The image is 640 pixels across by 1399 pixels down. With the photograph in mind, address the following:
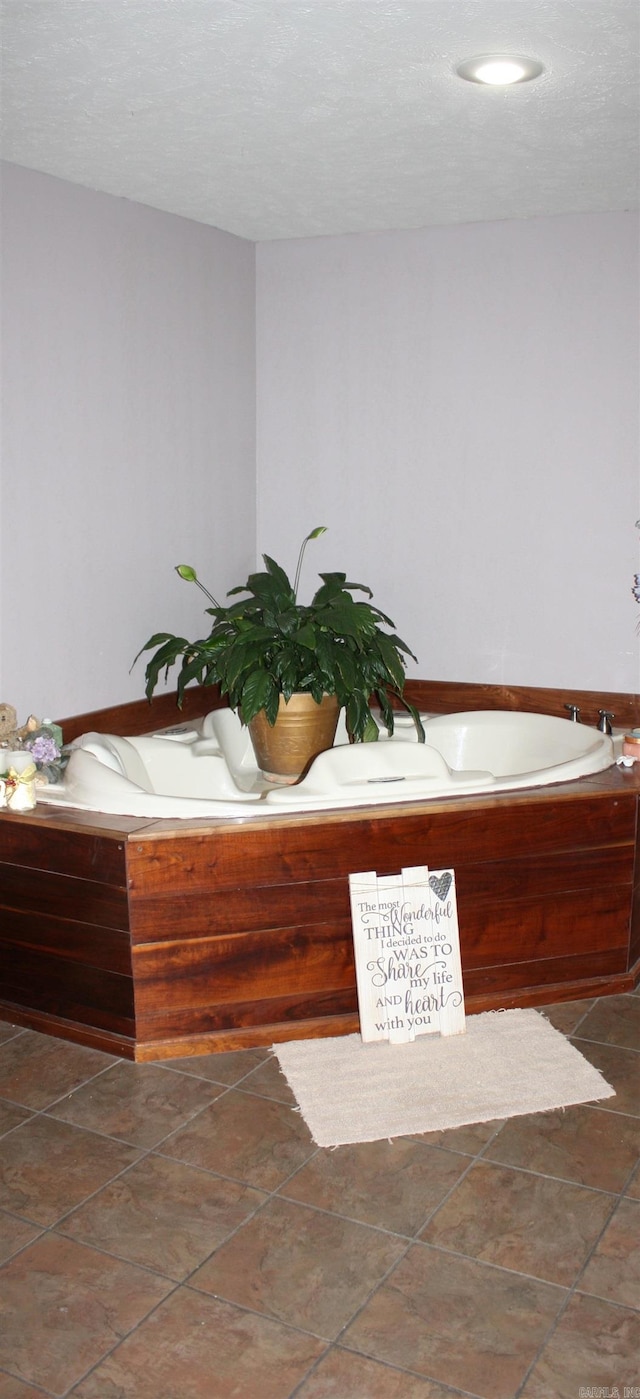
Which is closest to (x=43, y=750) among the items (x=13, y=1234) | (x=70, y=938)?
(x=70, y=938)

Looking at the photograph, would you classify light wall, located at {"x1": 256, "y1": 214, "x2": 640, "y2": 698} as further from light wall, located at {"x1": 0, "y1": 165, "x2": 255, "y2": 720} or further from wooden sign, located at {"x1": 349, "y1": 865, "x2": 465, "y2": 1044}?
wooden sign, located at {"x1": 349, "y1": 865, "x2": 465, "y2": 1044}

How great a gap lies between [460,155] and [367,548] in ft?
4.56

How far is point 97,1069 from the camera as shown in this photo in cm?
251

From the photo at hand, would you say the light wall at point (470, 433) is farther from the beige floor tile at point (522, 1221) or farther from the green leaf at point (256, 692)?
the beige floor tile at point (522, 1221)

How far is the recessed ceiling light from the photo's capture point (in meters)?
2.29

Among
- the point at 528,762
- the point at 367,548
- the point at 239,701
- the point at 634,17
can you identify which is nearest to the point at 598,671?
the point at 528,762

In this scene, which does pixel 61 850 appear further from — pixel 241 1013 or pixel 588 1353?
pixel 588 1353

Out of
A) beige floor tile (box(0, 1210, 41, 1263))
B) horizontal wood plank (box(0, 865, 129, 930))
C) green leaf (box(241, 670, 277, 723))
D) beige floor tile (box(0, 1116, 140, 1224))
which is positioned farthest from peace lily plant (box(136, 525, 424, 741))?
beige floor tile (box(0, 1210, 41, 1263))

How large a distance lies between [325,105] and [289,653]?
134 centimetres

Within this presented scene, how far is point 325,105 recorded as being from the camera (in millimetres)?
2551

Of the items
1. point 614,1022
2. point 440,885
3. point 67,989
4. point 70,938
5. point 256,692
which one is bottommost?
point 614,1022

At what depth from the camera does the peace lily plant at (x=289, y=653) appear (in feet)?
10.5

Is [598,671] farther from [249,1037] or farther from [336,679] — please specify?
[249,1037]

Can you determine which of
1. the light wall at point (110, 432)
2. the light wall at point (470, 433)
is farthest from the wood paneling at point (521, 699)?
the light wall at point (110, 432)
